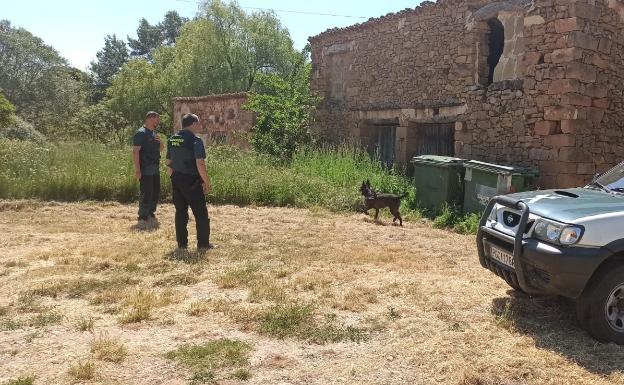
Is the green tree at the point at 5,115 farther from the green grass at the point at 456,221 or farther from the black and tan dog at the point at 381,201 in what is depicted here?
the green grass at the point at 456,221

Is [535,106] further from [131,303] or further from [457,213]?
[131,303]

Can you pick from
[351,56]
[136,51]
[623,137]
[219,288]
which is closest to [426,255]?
[219,288]

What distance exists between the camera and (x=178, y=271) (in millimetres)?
5504

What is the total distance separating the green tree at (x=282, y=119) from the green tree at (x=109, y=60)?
3875 centimetres

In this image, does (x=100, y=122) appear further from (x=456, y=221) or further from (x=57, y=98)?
(x=456, y=221)

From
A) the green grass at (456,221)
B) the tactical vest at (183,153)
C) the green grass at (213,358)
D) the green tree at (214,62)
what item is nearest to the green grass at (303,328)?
the green grass at (213,358)

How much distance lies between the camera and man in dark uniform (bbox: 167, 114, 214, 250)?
20.5 ft

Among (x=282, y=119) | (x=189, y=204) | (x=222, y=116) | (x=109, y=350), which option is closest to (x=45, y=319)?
(x=109, y=350)

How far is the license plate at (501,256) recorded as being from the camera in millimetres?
4047

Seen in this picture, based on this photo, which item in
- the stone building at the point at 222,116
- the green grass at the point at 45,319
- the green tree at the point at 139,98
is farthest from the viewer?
the green tree at the point at 139,98

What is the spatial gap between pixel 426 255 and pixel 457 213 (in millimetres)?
3127

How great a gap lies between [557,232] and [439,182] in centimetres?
640

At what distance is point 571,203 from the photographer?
3.95 m

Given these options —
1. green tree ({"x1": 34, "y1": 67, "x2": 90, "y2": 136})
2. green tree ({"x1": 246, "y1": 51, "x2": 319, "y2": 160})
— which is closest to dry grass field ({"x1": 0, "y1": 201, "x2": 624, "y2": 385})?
green tree ({"x1": 246, "y1": 51, "x2": 319, "y2": 160})
